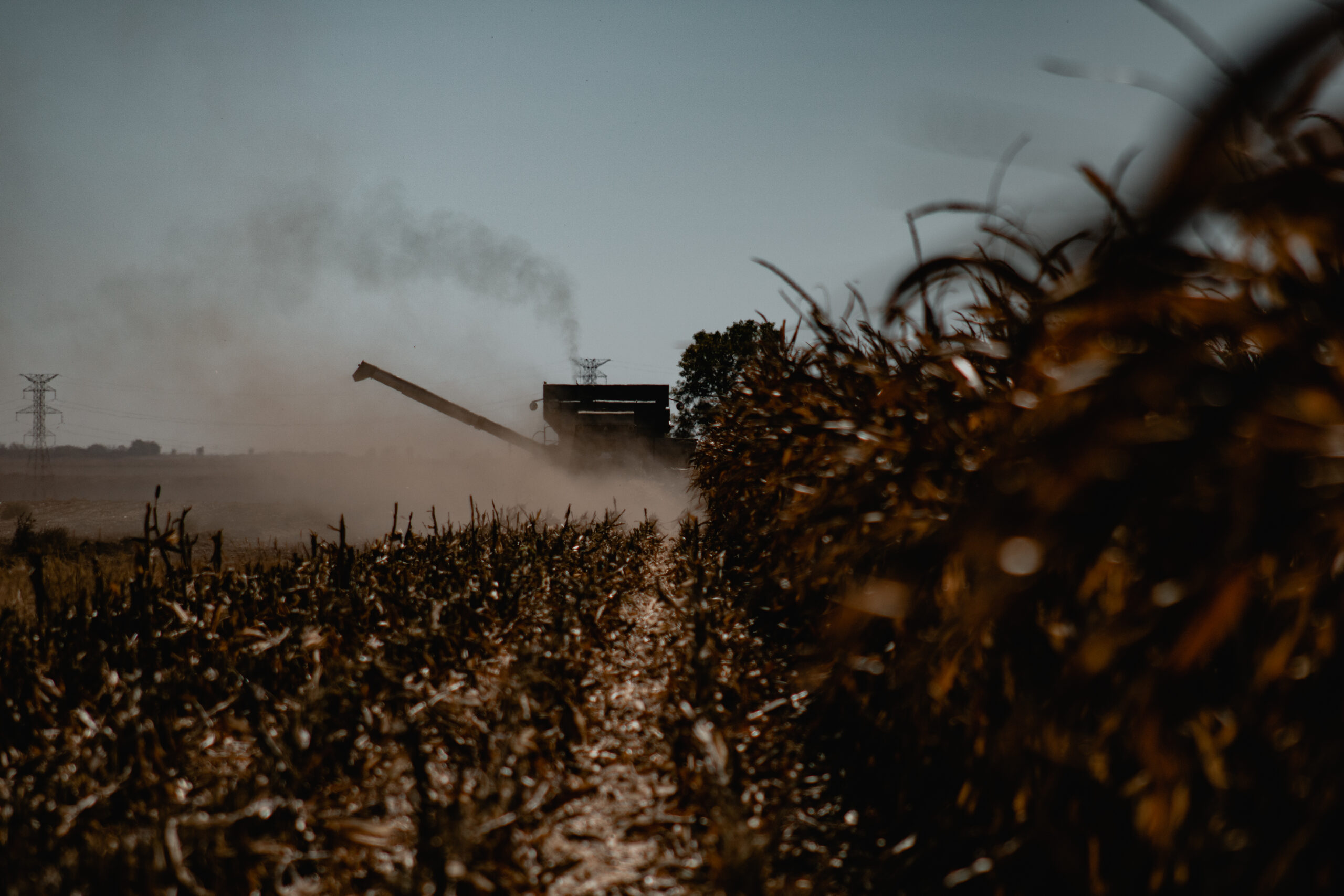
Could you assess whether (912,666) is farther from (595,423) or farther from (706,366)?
(706,366)

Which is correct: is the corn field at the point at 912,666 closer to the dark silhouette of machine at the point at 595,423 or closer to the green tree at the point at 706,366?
the dark silhouette of machine at the point at 595,423

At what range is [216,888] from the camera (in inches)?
54.6

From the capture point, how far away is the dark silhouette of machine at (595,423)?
18.2 m

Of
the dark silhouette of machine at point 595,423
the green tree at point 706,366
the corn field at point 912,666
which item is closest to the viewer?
the corn field at point 912,666

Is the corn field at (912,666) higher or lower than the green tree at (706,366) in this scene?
lower

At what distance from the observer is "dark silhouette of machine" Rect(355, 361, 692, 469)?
717 inches

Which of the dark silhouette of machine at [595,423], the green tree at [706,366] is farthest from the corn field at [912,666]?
the green tree at [706,366]

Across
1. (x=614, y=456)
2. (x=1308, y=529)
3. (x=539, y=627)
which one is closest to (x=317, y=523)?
(x=614, y=456)

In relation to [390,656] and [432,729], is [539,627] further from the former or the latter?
[432,729]

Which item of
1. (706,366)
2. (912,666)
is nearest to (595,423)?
(912,666)

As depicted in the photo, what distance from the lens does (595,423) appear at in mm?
18719

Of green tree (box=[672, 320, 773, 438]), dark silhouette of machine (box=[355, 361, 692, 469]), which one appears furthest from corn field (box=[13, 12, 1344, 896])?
green tree (box=[672, 320, 773, 438])

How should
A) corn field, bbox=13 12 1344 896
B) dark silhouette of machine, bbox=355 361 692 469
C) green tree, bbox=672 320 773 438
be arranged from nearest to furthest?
corn field, bbox=13 12 1344 896 < dark silhouette of machine, bbox=355 361 692 469 < green tree, bbox=672 320 773 438

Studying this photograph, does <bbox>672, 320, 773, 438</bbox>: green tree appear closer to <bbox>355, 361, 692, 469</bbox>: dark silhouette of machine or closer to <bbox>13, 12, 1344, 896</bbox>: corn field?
<bbox>355, 361, 692, 469</bbox>: dark silhouette of machine
